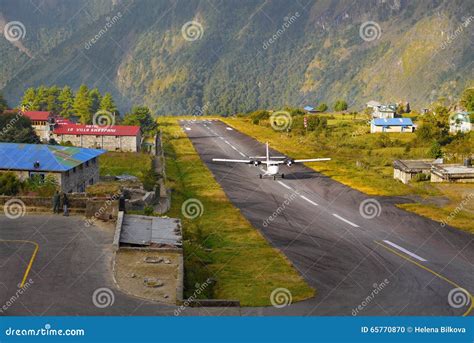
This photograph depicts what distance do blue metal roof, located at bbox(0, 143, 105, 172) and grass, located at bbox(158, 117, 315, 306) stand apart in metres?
10.4

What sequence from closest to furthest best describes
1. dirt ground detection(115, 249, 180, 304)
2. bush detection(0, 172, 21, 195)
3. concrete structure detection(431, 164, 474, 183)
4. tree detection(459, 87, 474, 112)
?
dirt ground detection(115, 249, 180, 304), bush detection(0, 172, 21, 195), concrete structure detection(431, 164, 474, 183), tree detection(459, 87, 474, 112)

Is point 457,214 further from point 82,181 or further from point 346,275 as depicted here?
point 82,181

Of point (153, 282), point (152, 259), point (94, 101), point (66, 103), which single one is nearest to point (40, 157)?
point (152, 259)

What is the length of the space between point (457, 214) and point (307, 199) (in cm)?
1389

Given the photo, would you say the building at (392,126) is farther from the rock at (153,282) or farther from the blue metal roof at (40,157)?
the rock at (153,282)

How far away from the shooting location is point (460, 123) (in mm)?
Result: 133375

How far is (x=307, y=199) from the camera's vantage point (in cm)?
6181

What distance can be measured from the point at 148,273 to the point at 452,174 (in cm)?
4852

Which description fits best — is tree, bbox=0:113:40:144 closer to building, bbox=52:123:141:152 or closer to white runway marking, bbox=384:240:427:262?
building, bbox=52:123:141:152

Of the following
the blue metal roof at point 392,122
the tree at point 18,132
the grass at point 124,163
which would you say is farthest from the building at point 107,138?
the blue metal roof at point 392,122

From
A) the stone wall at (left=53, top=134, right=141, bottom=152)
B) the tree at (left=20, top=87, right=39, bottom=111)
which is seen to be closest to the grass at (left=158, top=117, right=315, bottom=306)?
the stone wall at (left=53, top=134, right=141, bottom=152)

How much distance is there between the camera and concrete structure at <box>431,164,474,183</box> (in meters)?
72.2

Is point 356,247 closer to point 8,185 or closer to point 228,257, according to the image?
point 228,257

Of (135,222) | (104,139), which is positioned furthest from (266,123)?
(135,222)
